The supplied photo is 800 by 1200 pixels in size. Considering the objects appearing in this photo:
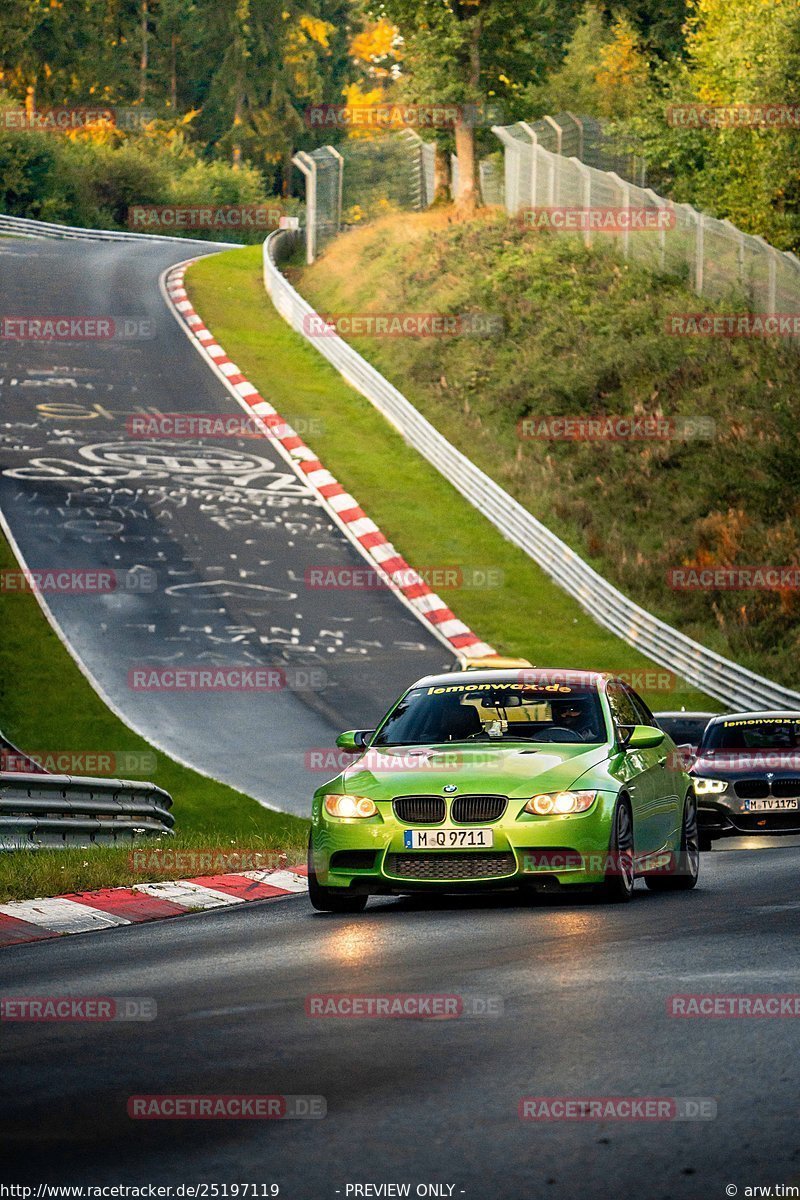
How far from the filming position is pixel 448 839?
11781 millimetres

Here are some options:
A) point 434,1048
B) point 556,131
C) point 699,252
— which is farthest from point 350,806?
point 556,131

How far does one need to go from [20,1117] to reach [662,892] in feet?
26.4

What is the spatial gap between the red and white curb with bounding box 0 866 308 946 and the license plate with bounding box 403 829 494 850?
5.51 ft

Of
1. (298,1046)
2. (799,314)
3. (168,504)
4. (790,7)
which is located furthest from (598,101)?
(298,1046)

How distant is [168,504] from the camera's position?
35.4 meters

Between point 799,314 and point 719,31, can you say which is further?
point 719,31

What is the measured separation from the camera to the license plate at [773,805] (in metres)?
19.5

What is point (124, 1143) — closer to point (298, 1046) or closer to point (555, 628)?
point (298, 1046)
